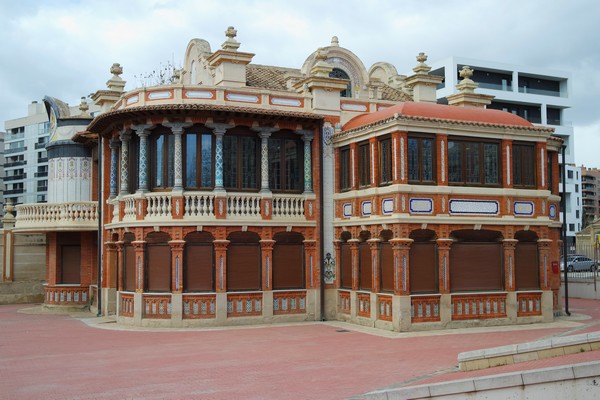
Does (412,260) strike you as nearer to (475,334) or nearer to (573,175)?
(475,334)

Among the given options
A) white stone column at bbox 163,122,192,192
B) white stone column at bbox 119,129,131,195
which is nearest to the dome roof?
white stone column at bbox 163,122,192,192

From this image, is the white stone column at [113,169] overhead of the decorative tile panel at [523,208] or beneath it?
overhead

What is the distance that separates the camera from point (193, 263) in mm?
22969

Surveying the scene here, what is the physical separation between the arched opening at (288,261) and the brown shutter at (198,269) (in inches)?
89.6

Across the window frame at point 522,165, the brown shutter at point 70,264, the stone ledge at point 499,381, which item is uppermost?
the window frame at point 522,165

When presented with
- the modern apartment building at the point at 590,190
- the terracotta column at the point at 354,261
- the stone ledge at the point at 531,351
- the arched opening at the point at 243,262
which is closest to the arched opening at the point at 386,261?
the terracotta column at the point at 354,261

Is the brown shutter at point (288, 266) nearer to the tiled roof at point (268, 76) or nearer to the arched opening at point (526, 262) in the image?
the tiled roof at point (268, 76)

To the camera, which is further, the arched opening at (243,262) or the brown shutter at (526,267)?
the arched opening at (243,262)

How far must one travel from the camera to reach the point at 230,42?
84.9 ft

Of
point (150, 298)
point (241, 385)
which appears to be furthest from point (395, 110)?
point (241, 385)

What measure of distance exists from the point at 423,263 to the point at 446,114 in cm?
479

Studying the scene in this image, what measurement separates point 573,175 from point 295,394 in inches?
3010

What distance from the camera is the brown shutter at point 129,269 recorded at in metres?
23.8

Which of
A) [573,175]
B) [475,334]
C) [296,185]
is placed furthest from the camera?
[573,175]
